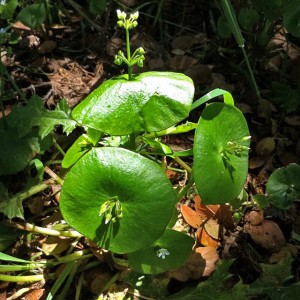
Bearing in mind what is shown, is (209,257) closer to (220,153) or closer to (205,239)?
(205,239)

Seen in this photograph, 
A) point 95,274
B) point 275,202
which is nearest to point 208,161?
point 275,202

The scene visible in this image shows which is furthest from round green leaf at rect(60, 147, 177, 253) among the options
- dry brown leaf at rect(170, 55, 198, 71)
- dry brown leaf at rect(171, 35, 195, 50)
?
dry brown leaf at rect(171, 35, 195, 50)

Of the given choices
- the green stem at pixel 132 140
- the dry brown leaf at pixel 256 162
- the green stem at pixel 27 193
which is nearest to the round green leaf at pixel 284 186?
the dry brown leaf at pixel 256 162

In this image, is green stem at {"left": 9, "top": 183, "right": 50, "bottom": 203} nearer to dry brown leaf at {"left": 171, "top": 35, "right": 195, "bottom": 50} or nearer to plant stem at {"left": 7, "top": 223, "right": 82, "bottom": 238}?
plant stem at {"left": 7, "top": 223, "right": 82, "bottom": 238}

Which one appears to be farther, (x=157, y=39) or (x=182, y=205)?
(x=157, y=39)

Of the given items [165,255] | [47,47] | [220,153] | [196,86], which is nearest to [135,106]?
[220,153]

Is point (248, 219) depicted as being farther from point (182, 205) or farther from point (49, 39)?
point (49, 39)
